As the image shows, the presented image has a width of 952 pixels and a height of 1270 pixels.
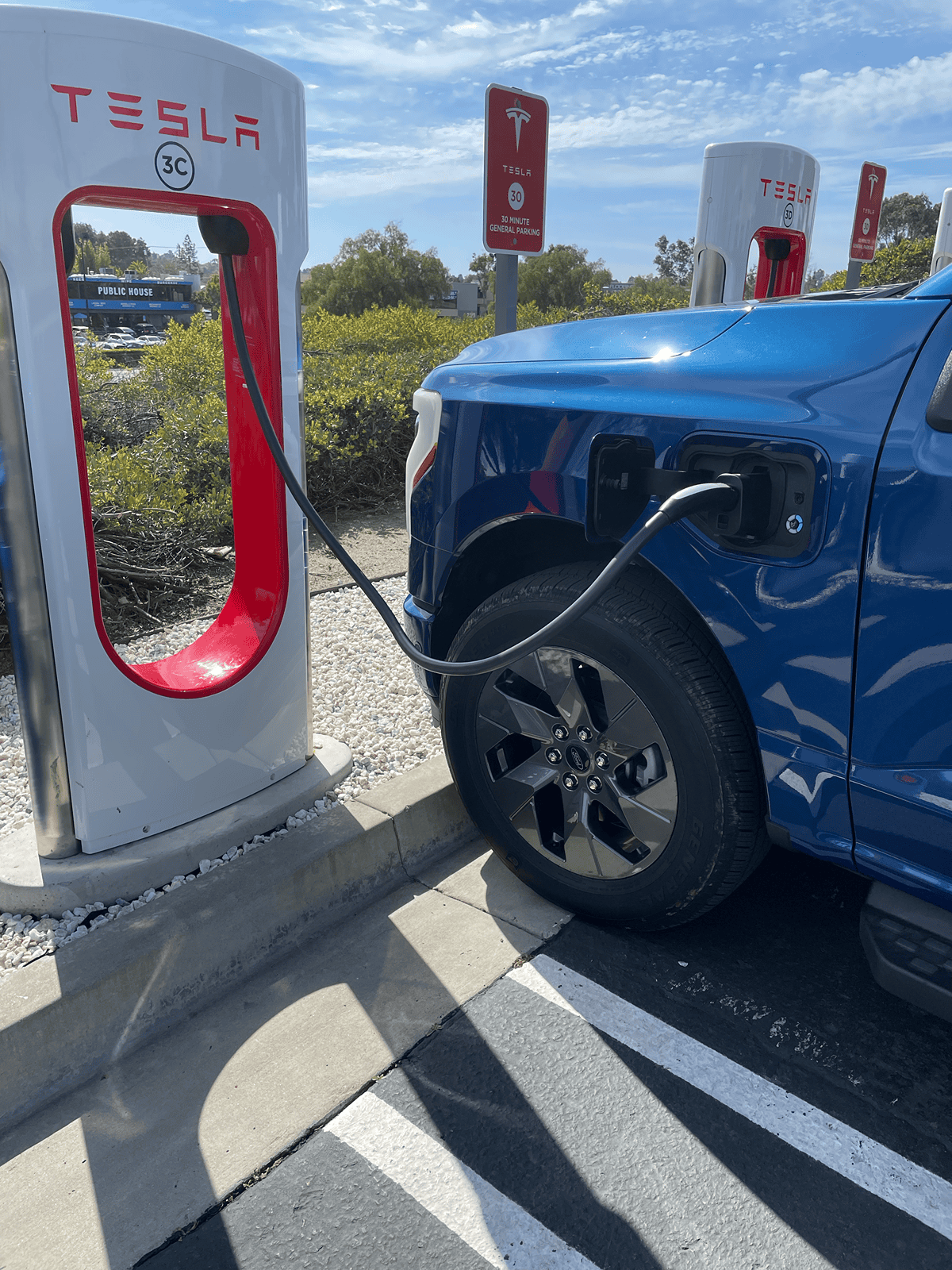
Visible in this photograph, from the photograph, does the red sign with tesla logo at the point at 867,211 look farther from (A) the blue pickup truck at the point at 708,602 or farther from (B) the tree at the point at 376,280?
(B) the tree at the point at 376,280

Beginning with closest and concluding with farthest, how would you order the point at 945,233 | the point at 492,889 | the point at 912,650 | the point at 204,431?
the point at 912,650 → the point at 492,889 → the point at 204,431 → the point at 945,233

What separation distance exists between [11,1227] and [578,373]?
2145 millimetres

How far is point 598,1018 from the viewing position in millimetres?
2223

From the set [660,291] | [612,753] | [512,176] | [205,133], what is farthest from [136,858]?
[660,291]

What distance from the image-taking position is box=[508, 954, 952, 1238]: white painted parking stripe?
1774 mm

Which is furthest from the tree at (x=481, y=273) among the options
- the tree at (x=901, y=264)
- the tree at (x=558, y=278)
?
the tree at (x=901, y=264)

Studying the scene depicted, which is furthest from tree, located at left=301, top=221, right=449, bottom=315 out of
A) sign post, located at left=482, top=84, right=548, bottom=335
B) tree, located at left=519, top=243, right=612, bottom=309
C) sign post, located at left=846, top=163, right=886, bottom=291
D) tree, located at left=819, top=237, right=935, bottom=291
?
sign post, located at left=482, top=84, right=548, bottom=335

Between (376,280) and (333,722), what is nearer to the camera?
(333,722)

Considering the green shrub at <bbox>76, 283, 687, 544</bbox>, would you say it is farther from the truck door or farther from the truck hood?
the truck door

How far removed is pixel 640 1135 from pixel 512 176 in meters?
4.23

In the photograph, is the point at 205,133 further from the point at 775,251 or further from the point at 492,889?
the point at 775,251

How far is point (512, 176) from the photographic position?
14.9ft

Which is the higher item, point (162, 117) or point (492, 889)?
point (162, 117)

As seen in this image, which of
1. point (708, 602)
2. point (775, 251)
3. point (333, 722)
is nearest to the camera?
point (708, 602)
